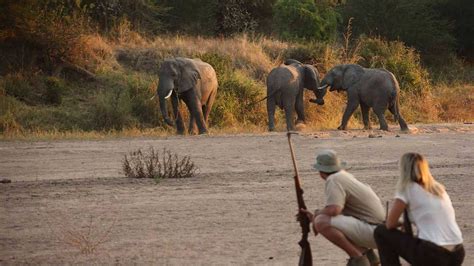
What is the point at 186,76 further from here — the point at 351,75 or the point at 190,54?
the point at 190,54

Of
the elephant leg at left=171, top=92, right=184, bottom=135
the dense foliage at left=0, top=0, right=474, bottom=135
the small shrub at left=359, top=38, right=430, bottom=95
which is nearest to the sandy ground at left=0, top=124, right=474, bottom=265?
the elephant leg at left=171, top=92, right=184, bottom=135

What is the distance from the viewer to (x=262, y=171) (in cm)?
1805

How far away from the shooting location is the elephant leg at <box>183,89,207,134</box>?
25984 millimetres

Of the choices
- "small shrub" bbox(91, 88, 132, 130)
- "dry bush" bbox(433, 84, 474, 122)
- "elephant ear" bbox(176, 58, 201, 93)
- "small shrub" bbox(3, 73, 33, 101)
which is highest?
"elephant ear" bbox(176, 58, 201, 93)

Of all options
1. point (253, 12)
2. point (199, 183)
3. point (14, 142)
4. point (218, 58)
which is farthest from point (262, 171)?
point (253, 12)

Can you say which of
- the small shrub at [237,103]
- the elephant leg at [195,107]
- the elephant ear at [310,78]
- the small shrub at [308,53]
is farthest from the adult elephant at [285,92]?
the small shrub at [308,53]

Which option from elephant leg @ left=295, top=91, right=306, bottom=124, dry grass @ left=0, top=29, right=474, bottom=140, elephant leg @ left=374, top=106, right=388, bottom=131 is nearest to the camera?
elephant leg @ left=374, top=106, right=388, bottom=131

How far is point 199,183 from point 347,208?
22.3 ft

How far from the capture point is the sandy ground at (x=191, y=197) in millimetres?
11120

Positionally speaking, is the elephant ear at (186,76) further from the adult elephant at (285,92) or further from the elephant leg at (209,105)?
the adult elephant at (285,92)

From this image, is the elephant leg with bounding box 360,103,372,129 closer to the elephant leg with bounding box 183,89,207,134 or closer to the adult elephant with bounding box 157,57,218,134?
the adult elephant with bounding box 157,57,218,134

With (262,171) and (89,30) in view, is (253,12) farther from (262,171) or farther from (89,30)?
(262,171)

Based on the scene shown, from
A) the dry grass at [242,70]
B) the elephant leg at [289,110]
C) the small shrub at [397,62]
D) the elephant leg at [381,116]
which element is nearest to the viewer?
the elephant leg at [381,116]

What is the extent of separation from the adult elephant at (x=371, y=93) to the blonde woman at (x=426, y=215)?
1739 cm
